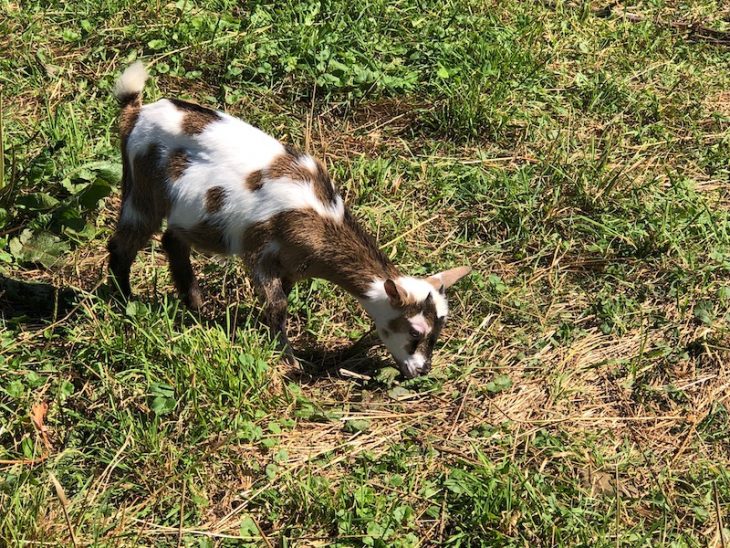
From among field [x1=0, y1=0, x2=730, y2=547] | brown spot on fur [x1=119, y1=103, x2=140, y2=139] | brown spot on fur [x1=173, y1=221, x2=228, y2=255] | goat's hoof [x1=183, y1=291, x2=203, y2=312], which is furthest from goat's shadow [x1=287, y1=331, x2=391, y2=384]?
brown spot on fur [x1=119, y1=103, x2=140, y2=139]

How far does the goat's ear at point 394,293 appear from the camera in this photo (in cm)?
441

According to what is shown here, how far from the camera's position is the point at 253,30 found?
6.34 m

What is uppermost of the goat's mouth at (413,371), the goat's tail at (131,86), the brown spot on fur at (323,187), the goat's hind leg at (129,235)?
the goat's tail at (131,86)

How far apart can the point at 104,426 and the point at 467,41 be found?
12.9 ft

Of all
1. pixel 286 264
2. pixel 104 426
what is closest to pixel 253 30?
pixel 286 264

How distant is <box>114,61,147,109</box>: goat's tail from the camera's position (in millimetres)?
4531

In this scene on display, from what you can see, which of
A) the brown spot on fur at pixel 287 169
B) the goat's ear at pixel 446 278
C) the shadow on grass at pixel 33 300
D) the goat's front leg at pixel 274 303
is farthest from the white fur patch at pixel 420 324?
the shadow on grass at pixel 33 300

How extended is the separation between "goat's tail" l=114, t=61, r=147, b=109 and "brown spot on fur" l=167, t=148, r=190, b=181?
0.42 metres

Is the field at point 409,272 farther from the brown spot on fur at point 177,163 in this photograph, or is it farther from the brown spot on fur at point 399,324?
the brown spot on fur at point 177,163

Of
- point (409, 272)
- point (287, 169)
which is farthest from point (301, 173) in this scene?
point (409, 272)

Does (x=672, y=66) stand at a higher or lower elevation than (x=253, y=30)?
lower

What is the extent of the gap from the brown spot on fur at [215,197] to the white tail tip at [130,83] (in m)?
0.70

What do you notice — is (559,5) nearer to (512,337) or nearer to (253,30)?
(253,30)

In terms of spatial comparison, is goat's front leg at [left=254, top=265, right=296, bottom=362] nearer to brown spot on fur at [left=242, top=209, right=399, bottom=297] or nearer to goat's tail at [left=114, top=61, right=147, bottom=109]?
brown spot on fur at [left=242, top=209, right=399, bottom=297]
